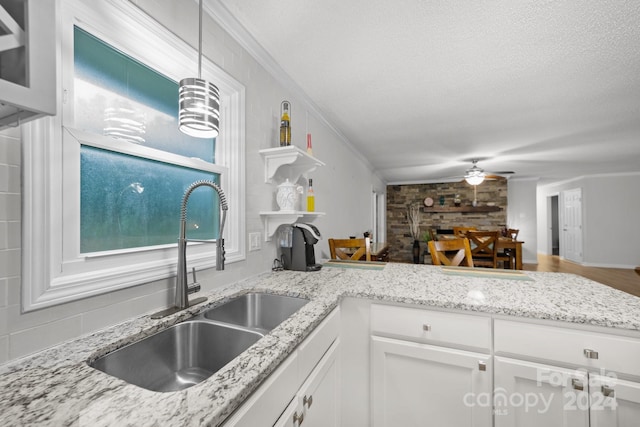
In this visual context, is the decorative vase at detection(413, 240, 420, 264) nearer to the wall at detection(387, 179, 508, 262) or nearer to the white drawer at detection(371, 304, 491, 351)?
the wall at detection(387, 179, 508, 262)

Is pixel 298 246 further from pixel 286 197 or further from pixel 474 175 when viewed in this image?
pixel 474 175

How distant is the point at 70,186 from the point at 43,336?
432mm

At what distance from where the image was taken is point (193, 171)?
4.19ft

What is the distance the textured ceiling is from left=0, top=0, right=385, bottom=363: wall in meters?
0.22

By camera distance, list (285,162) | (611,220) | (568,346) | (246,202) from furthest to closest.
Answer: (611,220) < (285,162) < (246,202) < (568,346)

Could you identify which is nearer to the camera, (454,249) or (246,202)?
(246,202)

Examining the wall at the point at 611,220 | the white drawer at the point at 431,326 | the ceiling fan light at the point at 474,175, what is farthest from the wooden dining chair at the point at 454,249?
the wall at the point at 611,220

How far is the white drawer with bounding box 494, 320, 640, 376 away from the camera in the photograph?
3.29 ft

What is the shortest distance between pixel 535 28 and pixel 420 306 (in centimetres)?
174

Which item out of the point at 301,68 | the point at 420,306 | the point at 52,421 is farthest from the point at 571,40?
the point at 52,421

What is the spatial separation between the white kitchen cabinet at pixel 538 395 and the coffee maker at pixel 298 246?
1.13 meters

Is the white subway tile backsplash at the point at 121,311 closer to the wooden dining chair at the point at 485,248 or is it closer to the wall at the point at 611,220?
the wooden dining chair at the point at 485,248

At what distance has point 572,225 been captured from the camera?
23.9 ft

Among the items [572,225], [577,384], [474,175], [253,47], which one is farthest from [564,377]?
[572,225]
